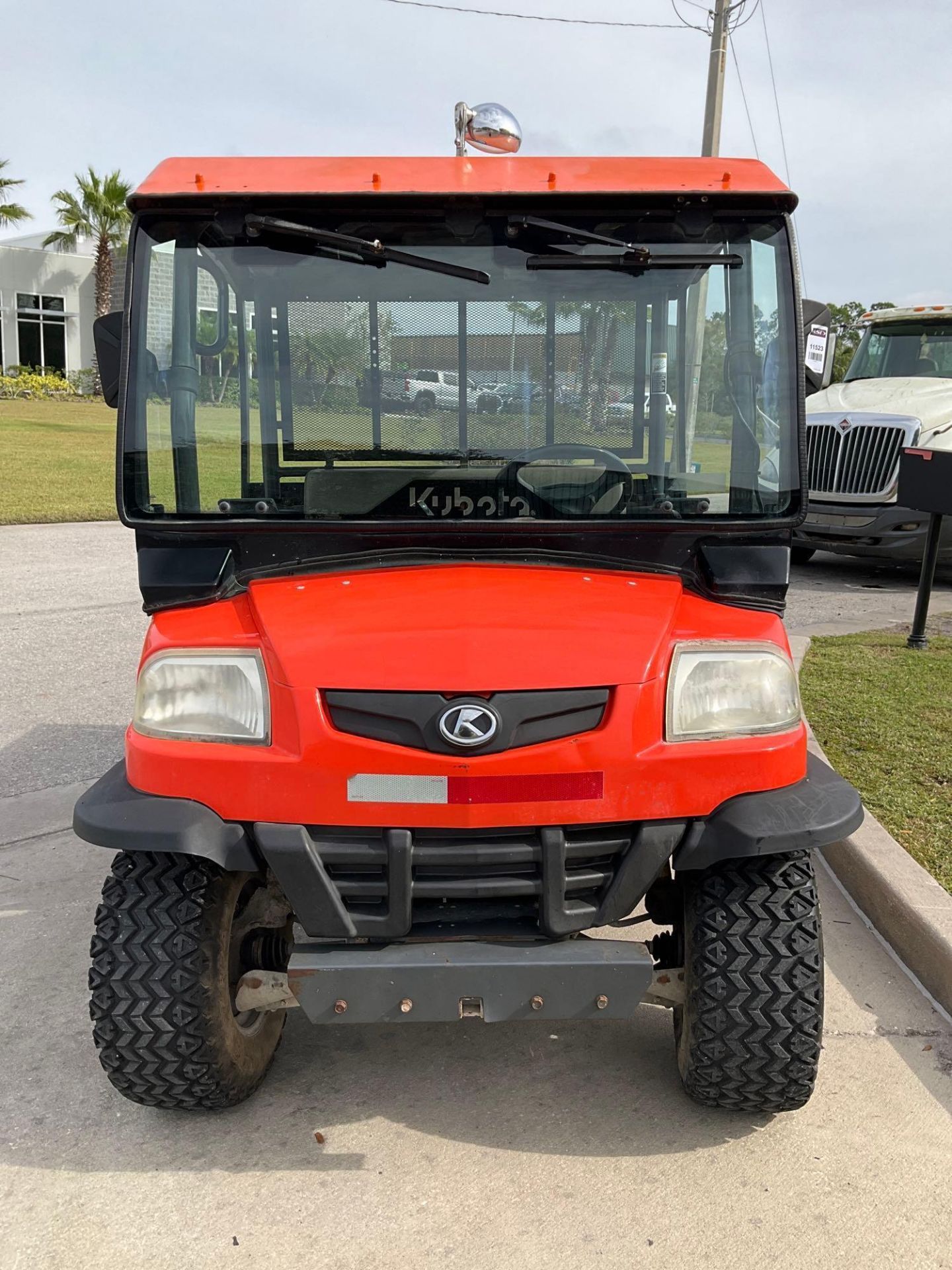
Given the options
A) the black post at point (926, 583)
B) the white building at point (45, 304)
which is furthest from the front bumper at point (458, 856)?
the white building at point (45, 304)

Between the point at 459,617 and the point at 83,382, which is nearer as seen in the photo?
the point at 459,617

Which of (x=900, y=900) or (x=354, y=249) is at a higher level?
(x=354, y=249)

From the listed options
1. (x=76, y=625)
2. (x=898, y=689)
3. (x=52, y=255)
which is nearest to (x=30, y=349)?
(x=52, y=255)

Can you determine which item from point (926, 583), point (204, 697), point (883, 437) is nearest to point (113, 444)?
point (883, 437)

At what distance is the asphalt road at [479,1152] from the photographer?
7.97ft

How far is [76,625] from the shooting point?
26.9 ft

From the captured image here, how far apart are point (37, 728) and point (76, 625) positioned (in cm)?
251

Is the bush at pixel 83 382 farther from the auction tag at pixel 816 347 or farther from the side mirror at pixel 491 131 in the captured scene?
the auction tag at pixel 816 347

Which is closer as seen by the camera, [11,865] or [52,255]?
[11,865]

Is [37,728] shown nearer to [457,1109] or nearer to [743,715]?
[457,1109]

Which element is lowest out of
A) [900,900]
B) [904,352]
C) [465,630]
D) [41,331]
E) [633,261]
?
[900,900]

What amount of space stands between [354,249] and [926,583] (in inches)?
230

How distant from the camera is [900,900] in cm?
379

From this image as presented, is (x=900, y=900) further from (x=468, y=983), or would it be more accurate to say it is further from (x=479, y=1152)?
(x=468, y=983)
